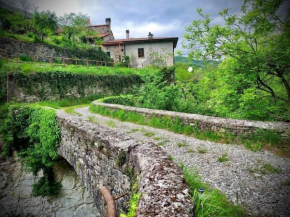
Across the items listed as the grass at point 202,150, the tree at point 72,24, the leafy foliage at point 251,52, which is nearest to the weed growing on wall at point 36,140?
the grass at point 202,150

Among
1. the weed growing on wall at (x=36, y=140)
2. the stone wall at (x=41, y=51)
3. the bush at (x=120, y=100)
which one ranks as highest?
the stone wall at (x=41, y=51)

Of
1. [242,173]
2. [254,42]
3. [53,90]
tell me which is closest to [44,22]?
[53,90]

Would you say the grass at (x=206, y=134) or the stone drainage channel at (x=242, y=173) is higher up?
the grass at (x=206, y=134)

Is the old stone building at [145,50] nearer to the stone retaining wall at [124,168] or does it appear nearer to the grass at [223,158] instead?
the stone retaining wall at [124,168]

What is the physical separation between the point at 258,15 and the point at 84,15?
32570mm

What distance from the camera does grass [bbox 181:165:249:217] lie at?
1.57 meters

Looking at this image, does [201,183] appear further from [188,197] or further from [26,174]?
[26,174]

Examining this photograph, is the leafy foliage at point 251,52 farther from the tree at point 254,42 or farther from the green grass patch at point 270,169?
the green grass patch at point 270,169

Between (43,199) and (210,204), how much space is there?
823 centimetres

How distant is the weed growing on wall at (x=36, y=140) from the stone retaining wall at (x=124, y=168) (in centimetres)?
98

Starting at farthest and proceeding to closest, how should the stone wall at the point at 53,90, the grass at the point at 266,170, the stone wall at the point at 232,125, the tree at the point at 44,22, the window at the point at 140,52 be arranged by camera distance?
the window at the point at 140,52
the tree at the point at 44,22
the stone wall at the point at 53,90
the stone wall at the point at 232,125
the grass at the point at 266,170

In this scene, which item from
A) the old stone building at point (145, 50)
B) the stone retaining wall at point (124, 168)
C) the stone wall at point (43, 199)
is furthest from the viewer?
the old stone building at point (145, 50)

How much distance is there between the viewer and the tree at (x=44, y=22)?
23688 millimetres

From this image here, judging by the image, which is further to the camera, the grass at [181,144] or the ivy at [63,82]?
the ivy at [63,82]
